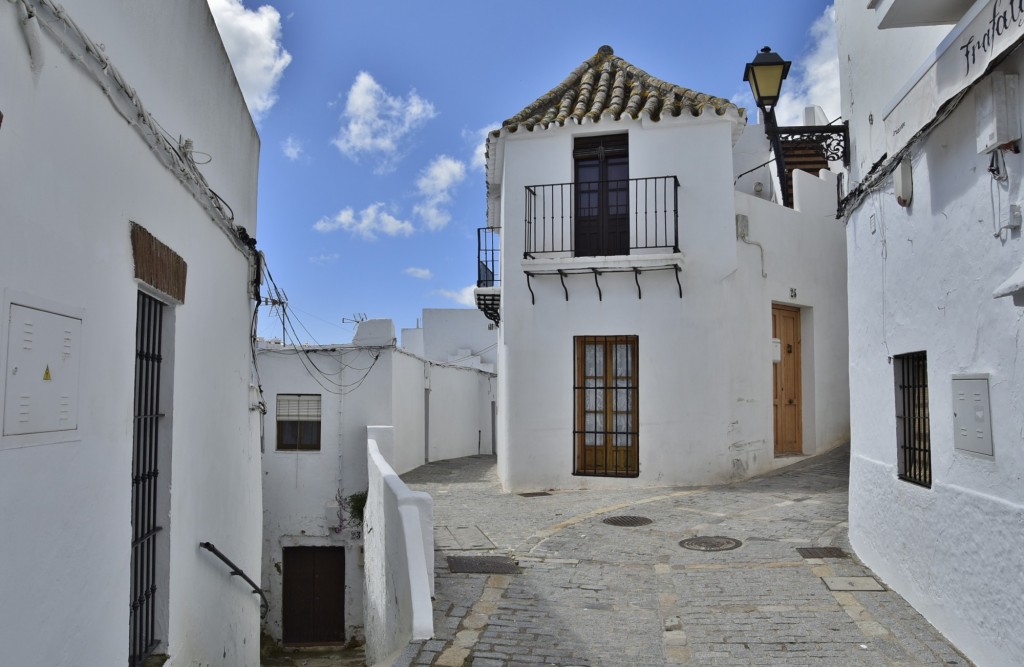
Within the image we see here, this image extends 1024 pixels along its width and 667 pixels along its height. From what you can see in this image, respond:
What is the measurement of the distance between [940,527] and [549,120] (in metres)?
8.50

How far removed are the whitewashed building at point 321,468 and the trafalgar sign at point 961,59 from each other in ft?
33.1

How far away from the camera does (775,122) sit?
7.07 m

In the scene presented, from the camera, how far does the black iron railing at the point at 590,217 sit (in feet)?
38.3

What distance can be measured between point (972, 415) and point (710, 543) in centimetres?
361

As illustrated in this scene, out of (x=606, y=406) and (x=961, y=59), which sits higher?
(x=961, y=59)

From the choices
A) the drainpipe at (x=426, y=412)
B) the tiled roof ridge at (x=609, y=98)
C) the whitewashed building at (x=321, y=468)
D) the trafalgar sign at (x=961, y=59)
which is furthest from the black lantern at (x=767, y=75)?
the drainpipe at (x=426, y=412)

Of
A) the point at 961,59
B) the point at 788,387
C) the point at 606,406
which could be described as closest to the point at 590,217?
the point at 606,406

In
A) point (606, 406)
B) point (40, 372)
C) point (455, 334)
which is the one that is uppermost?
point (455, 334)

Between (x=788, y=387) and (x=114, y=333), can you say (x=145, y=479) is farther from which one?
(x=788, y=387)

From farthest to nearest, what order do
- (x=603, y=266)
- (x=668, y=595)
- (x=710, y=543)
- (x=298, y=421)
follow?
1. (x=298, y=421)
2. (x=603, y=266)
3. (x=710, y=543)
4. (x=668, y=595)

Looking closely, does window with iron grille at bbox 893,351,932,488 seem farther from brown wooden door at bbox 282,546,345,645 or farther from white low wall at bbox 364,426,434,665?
brown wooden door at bbox 282,546,345,645

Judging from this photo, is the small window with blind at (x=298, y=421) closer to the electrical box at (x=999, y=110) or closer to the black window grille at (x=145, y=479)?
the black window grille at (x=145, y=479)

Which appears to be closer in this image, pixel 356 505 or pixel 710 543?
pixel 710 543

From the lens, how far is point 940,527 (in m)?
4.95
